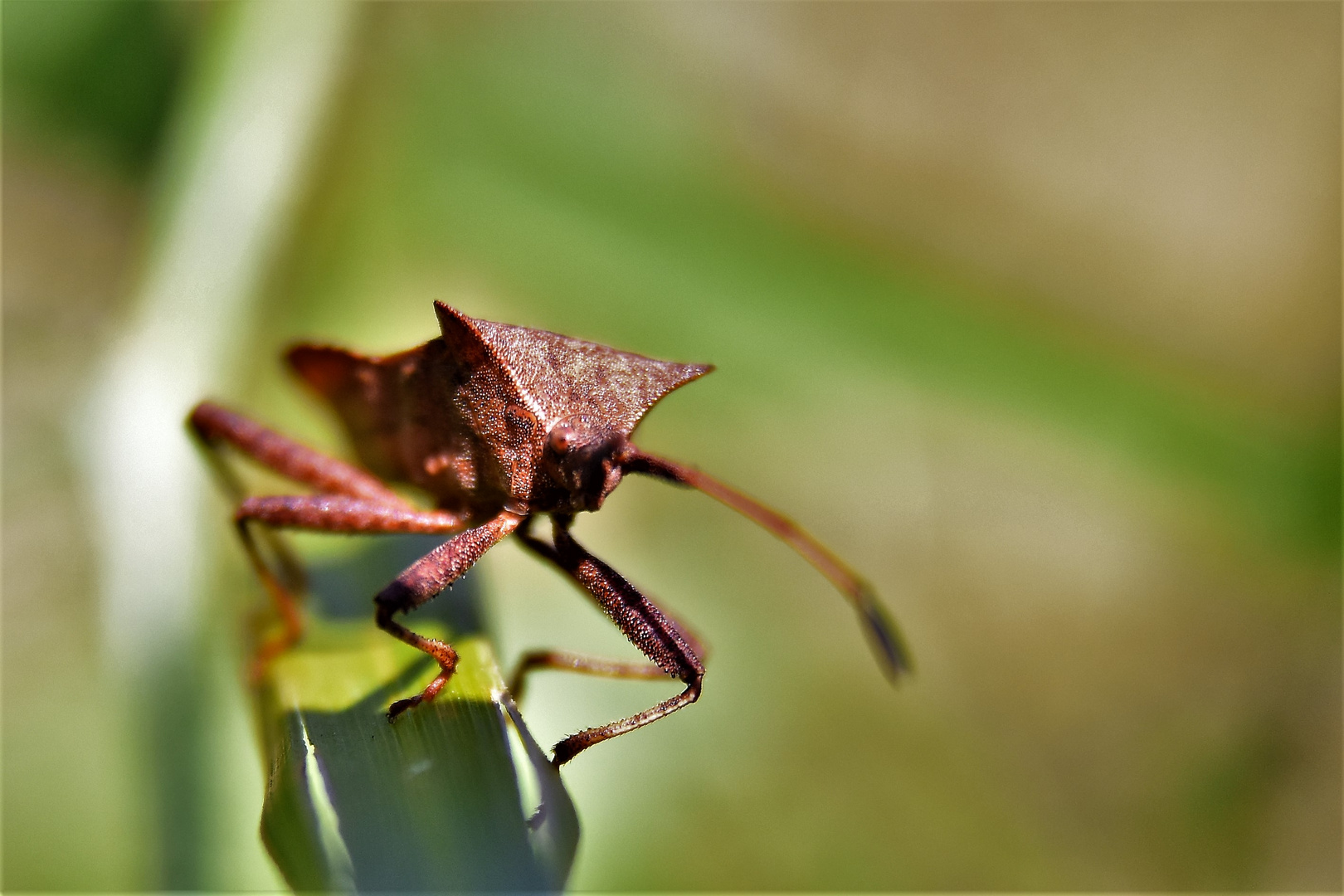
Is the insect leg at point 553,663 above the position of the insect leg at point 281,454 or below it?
below

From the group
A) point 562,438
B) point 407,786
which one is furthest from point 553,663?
point 407,786

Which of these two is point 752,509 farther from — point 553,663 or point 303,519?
point 303,519

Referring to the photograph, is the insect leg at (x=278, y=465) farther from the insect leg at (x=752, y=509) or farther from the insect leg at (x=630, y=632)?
the insect leg at (x=752, y=509)

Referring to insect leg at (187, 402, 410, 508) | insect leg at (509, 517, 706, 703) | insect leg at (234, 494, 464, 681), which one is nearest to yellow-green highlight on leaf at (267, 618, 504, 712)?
insect leg at (234, 494, 464, 681)

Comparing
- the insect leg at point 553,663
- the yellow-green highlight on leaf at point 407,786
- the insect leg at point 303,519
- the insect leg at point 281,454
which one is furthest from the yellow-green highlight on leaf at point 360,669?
the insect leg at point 281,454

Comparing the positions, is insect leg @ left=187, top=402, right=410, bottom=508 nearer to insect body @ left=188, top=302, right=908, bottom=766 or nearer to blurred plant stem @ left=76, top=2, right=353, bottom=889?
insect body @ left=188, top=302, right=908, bottom=766

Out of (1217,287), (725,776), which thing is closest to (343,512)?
(725,776)
